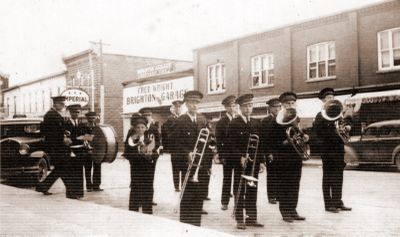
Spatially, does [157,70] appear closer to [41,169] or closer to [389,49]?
[389,49]

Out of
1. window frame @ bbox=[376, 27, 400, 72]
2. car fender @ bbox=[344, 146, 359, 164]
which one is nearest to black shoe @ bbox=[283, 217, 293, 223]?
car fender @ bbox=[344, 146, 359, 164]

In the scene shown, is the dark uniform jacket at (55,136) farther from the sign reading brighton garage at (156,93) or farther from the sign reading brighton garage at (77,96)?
the sign reading brighton garage at (156,93)

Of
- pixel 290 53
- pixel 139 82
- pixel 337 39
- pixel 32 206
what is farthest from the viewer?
pixel 139 82

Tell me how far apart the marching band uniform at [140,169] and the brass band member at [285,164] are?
6.08ft

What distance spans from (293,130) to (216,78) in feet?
67.6

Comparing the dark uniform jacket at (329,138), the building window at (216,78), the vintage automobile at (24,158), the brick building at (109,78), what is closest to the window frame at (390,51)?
the building window at (216,78)

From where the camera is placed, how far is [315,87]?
22.7m

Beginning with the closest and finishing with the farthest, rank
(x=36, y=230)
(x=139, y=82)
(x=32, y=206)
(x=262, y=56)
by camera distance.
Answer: (x=36, y=230) → (x=32, y=206) → (x=262, y=56) → (x=139, y=82)

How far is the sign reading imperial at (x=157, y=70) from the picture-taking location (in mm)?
31987

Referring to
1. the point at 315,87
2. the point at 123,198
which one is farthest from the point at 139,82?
the point at 123,198

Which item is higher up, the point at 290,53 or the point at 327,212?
the point at 290,53

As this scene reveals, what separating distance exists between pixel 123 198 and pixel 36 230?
4398 millimetres

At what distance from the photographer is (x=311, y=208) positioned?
8.25m

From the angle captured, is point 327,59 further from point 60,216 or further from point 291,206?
point 60,216
